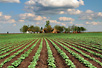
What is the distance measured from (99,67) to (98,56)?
3.67 metres

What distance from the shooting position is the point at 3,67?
8.62m

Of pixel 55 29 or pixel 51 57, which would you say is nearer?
pixel 51 57

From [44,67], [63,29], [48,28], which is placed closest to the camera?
[44,67]

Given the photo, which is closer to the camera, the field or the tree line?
the field

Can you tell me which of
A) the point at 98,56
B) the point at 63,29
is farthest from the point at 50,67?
the point at 63,29

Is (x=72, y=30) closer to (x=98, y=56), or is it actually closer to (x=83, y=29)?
(x=83, y=29)

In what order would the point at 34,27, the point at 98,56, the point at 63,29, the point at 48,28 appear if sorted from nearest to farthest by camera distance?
the point at 98,56
the point at 48,28
the point at 63,29
the point at 34,27

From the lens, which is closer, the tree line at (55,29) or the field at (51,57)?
the field at (51,57)

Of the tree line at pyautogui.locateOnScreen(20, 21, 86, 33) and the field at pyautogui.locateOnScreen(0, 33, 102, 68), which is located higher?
the tree line at pyautogui.locateOnScreen(20, 21, 86, 33)

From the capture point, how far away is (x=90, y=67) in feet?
25.8

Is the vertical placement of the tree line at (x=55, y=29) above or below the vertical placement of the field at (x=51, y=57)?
above

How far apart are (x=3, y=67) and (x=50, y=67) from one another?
419 centimetres

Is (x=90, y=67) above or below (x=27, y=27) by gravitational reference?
below

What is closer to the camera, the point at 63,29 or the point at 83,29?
the point at 63,29
